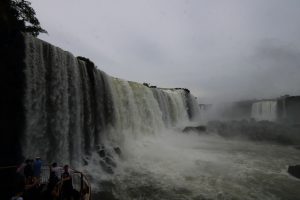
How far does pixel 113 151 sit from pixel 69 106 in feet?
15.0

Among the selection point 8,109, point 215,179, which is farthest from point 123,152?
point 8,109

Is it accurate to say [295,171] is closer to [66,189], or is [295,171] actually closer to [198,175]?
[198,175]

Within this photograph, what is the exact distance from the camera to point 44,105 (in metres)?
13.0

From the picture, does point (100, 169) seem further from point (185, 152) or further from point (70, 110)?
point (185, 152)

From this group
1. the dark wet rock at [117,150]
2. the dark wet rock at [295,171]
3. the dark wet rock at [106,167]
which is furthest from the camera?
the dark wet rock at [117,150]

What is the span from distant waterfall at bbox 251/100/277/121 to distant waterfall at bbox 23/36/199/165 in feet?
125

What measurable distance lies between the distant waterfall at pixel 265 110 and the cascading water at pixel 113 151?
32294 millimetres

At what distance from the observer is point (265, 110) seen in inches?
2120

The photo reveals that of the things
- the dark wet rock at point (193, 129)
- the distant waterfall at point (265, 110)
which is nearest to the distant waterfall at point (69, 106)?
the dark wet rock at point (193, 129)

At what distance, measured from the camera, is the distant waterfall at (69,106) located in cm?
1230

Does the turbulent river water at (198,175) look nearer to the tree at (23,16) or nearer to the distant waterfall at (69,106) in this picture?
the distant waterfall at (69,106)

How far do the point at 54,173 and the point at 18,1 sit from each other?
1542 cm

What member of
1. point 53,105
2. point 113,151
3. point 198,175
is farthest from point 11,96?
point 198,175

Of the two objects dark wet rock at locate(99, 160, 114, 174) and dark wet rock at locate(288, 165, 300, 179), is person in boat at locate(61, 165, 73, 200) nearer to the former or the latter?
dark wet rock at locate(99, 160, 114, 174)
